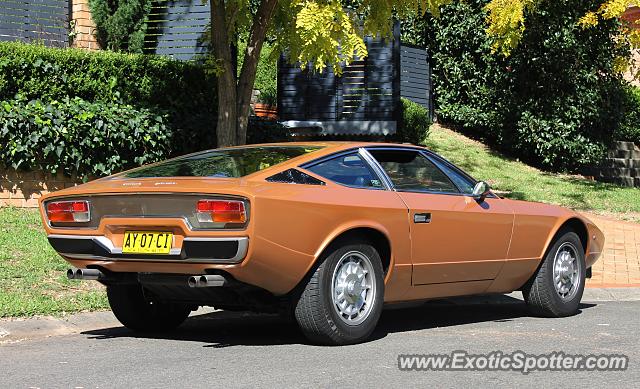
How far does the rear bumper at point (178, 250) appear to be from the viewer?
6.03m

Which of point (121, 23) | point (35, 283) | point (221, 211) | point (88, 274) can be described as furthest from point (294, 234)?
point (121, 23)

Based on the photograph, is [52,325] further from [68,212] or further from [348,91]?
[348,91]

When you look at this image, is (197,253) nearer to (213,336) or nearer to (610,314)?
(213,336)

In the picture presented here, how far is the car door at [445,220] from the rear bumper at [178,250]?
1598 millimetres

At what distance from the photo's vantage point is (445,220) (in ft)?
24.3

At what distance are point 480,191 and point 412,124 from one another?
445 inches

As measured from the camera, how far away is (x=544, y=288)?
8320 millimetres

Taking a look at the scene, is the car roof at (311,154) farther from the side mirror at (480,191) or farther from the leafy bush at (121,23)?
the leafy bush at (121,23)

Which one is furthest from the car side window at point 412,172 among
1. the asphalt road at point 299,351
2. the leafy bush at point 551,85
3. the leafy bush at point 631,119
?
the leafy bush at point 631,119

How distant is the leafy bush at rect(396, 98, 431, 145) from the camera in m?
18.8

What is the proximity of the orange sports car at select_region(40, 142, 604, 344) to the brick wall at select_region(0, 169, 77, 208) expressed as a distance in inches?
198

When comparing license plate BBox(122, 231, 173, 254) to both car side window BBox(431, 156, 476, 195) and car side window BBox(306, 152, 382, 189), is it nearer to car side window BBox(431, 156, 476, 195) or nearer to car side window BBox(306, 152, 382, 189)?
car side window BBox(306, 152, 382, 189)

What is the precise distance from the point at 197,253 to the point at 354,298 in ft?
3.89

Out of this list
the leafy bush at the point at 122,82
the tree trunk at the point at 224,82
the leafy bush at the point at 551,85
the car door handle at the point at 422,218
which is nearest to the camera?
the car door handle at the point at 422,218
